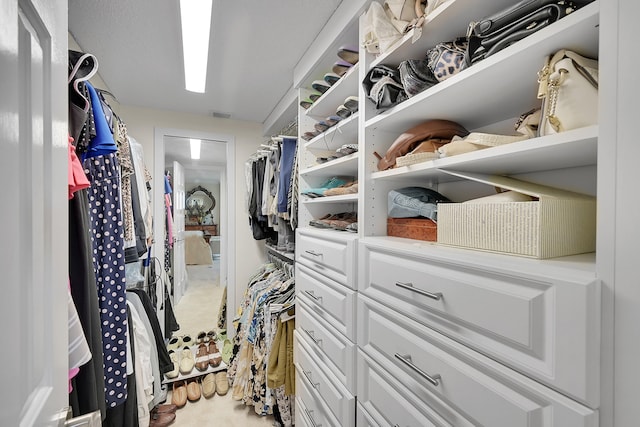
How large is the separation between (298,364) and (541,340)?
1302mm

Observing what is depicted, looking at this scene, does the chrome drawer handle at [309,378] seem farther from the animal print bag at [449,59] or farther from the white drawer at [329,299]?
the animal print bag at [449,59]

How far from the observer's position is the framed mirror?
297 cm

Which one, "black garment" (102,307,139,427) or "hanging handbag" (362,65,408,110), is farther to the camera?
"black garment" (102,307,139,427)

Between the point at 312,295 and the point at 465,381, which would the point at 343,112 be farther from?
the point at 465,381

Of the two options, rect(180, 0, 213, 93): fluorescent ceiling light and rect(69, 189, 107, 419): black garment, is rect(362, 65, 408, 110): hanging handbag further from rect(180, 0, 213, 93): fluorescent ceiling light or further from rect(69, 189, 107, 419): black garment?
rect(69, 189, 107, 419): black garment

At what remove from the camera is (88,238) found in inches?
38.1

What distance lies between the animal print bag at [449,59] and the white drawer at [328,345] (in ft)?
3.10

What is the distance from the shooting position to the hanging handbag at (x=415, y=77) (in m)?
0.86

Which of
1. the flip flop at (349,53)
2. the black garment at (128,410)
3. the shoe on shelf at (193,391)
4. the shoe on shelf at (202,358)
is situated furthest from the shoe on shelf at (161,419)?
the flip flop at (349,53)

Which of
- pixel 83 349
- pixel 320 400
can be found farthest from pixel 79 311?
pixel 320 400

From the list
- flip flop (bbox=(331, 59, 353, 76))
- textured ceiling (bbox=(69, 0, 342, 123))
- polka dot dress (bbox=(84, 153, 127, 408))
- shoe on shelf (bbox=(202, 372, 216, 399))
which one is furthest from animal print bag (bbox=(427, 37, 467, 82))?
shoe on shelf (bbox=(202, 372, 216, 399))

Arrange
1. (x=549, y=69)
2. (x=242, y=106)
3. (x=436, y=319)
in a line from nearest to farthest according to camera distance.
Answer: (x=549, y=69) → (x=436, y=319) → (x=242, y=106)

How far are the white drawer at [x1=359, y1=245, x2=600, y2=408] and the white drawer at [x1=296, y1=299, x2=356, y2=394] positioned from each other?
41 cm

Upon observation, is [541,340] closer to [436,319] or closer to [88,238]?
[436,319]
